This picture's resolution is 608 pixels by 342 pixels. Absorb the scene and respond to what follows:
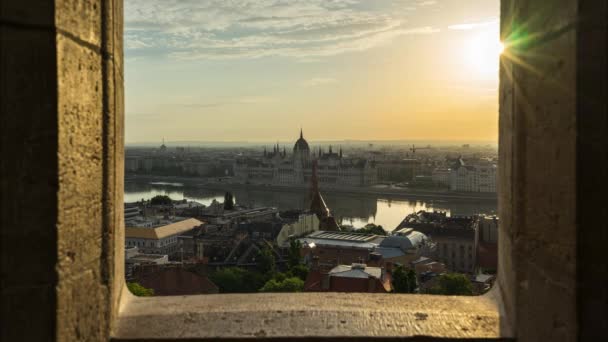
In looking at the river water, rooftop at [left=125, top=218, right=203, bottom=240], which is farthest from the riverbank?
rooftop at [left=125, top=218, right=203, bottom=240]

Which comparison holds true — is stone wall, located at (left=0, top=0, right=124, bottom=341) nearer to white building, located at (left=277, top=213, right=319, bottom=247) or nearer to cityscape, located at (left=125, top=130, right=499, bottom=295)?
cityscape, located at (left=125, top=130, right=499, bottom=295)

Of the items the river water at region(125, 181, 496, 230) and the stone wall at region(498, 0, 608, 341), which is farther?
the river water at region(125, 181, 496, 230)

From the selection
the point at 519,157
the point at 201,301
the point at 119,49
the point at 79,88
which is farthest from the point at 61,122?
the point at 519,157

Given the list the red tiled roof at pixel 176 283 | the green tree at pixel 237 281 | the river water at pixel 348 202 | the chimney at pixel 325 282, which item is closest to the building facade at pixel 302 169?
the river water at pixel 348 202

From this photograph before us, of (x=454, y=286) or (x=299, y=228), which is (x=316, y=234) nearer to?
(x=299, y=228)
